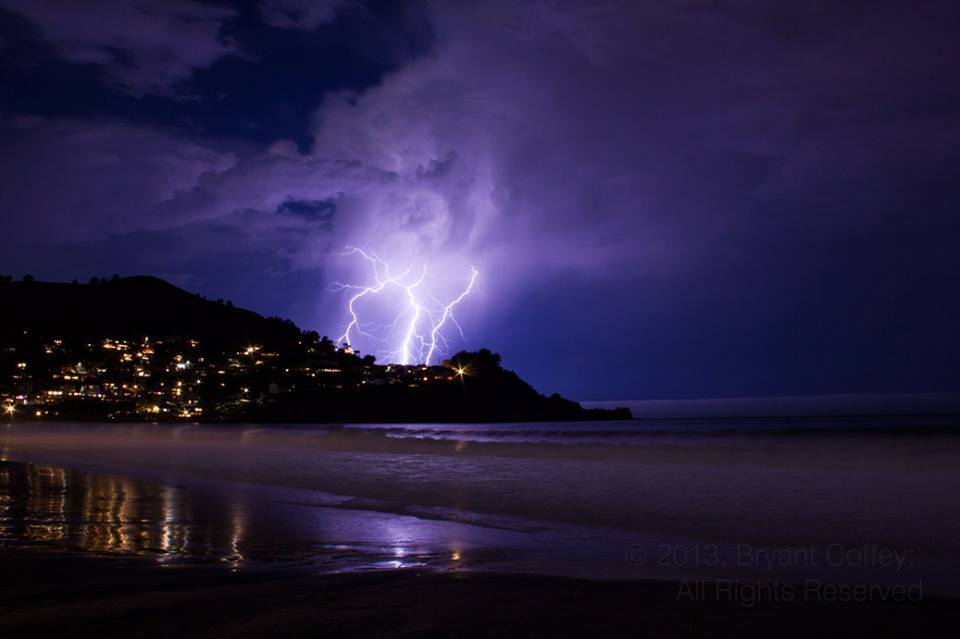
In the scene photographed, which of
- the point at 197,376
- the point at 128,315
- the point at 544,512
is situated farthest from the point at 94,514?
the point at 128,315

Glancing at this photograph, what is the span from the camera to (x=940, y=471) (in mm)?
13617

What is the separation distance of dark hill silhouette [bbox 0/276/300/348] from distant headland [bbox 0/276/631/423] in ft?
0.83

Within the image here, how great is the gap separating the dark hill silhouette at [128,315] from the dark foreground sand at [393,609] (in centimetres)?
8958

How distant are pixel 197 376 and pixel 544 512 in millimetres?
79641

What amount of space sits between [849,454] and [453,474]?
36.2 feet

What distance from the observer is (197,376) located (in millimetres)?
81375

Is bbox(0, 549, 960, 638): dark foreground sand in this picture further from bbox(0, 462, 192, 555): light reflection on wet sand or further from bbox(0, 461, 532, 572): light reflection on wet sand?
bbox(0, 462, 192, 555): light reflection on wet sand

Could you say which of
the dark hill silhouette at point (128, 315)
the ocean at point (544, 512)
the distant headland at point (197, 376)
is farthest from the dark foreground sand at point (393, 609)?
the dark hill silhouette at point (128, 315)

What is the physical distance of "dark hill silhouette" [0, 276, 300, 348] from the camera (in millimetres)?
83688

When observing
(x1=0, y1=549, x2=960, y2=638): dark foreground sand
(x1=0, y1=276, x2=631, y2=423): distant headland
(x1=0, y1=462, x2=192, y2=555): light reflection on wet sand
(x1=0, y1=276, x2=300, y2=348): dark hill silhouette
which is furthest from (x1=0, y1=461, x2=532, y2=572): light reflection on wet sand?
(x1=0, y1=276, x2=300, y2=348): dark hill silhouette

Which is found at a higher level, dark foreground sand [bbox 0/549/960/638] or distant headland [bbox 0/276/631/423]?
distant headland [bbox 0/276/631/423]

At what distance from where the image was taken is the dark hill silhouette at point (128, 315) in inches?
3295

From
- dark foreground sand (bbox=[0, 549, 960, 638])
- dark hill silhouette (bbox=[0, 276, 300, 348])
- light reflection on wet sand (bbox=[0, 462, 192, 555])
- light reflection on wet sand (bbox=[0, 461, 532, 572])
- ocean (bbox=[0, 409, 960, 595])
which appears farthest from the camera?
dark hill silhouette (bbox=[0, 276, 300, 348])

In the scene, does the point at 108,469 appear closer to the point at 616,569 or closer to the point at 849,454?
the point at 616,569
